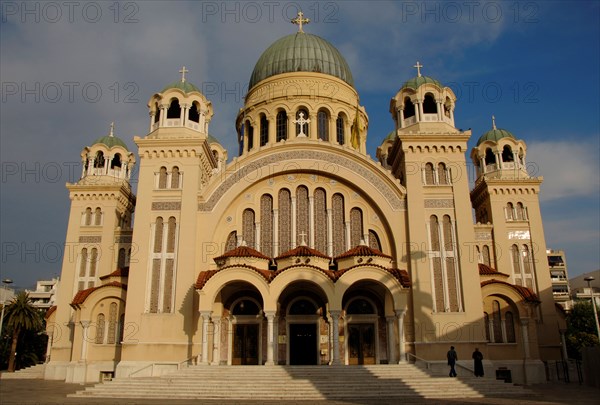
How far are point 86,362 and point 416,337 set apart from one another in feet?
57.7

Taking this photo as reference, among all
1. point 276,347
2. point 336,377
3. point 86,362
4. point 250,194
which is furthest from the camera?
point 250,194

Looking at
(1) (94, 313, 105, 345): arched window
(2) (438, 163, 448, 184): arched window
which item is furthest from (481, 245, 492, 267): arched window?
(1) (94, 313, 105, 345): arched window

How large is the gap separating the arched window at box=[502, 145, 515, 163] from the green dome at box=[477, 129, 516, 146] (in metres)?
0.77

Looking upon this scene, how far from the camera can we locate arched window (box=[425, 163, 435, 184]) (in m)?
29.7

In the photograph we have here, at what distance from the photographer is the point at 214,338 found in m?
26.8

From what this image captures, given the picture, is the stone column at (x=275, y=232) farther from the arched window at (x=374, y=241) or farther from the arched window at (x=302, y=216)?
the arched window at (x=374, y=241)

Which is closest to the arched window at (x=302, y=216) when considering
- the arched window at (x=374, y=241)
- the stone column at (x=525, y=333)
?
the arched window at (x=374, y=241)

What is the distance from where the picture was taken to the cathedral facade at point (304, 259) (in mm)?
26484

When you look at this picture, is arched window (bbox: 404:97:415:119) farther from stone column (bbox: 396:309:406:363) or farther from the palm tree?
the palm tree

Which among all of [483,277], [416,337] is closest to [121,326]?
[416,337]

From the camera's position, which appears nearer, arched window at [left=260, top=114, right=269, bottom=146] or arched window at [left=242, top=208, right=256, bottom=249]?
arched window at [left=242, top=208, right=256, bottom=249]

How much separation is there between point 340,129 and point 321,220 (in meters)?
9.46

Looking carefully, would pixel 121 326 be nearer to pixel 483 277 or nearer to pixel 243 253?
pixel 243 253

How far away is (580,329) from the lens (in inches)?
1907
